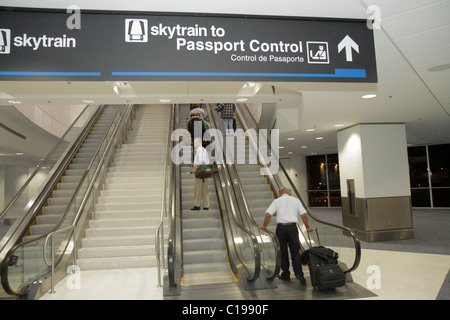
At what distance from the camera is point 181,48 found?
2965mm

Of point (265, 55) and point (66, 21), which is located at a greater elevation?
point (66, 21)

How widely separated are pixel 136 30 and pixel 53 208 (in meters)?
6.28

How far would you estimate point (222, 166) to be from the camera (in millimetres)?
8703

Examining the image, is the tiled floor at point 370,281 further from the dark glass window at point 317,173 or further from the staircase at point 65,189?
the dark glass window at point 317,173

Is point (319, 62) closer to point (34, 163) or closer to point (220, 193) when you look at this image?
point (220, 193)

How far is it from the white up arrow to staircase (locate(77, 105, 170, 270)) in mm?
5547

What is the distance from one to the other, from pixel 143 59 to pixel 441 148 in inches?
719

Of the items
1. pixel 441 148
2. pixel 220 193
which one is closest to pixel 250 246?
pixel 220 193

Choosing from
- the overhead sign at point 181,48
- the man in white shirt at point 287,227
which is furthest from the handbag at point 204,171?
the overhead sign at point 181,48

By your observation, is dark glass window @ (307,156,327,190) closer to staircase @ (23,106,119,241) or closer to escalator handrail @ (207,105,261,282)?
escalator handrail @ (207,105,261,282)

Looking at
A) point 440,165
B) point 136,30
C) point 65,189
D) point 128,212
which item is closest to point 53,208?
point 65,189

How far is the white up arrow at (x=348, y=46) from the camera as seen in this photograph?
3.09 m

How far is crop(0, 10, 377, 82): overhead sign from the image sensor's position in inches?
112

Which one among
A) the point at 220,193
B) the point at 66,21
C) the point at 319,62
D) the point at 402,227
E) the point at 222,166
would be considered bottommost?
the point at 402,227
